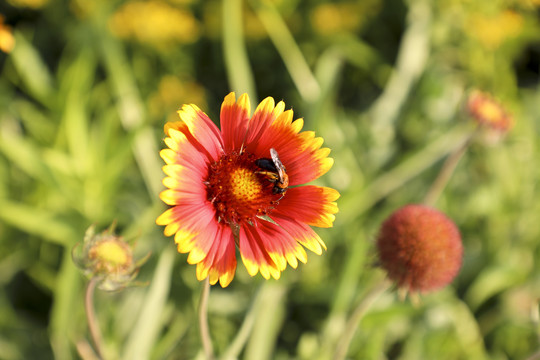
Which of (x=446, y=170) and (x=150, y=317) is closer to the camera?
(x=150, y=317)

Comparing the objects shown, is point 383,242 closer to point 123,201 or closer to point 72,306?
point 72,306

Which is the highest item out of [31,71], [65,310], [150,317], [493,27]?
[31,71]

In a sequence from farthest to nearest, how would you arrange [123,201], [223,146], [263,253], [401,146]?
[401,146] → [123,201] → [223,146] → [263,253]

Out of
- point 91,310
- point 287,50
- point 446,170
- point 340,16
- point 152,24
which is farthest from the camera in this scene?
point 340,16

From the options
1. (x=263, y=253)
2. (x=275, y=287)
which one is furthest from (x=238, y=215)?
(x=275, y=287)

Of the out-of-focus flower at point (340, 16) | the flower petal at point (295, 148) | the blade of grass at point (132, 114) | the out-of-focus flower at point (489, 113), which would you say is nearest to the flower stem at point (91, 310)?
the flower petal at point (295, 148)

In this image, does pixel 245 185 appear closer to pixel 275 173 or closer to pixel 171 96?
pixel 275 173

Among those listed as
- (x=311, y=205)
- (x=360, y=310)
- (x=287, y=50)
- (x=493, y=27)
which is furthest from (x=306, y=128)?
(x=493, y=27)
